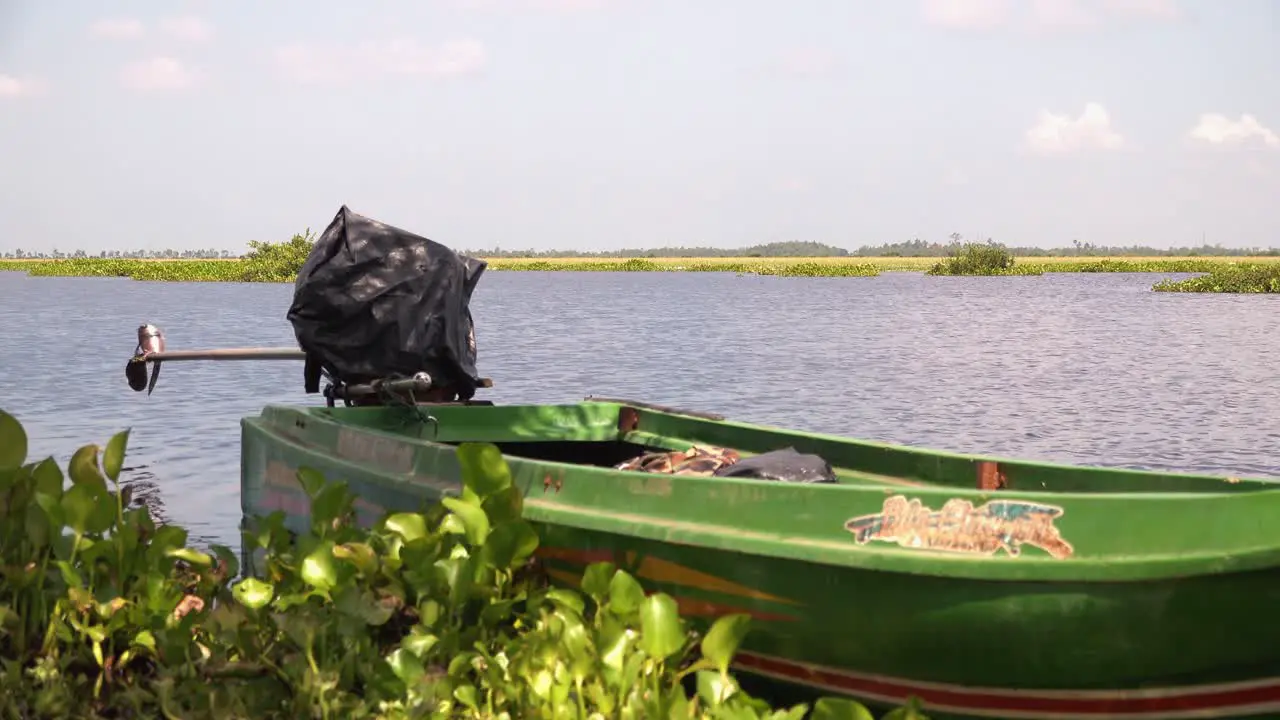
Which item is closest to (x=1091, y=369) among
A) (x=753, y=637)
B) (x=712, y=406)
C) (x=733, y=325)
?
(x=712, y=406)

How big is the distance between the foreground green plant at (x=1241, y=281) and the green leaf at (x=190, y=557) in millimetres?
58992

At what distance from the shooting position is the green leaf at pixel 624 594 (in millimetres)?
5219

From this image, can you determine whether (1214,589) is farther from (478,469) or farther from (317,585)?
(317,585)

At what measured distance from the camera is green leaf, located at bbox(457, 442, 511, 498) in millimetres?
5859

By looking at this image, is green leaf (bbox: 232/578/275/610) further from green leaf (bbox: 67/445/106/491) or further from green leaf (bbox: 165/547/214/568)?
green leaf (bbox: 67/445/106/491)

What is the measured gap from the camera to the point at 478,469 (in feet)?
19.3

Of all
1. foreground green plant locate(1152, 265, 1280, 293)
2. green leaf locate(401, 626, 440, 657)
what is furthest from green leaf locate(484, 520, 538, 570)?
foreground green plant locate(1152, 265, 1280, 293)

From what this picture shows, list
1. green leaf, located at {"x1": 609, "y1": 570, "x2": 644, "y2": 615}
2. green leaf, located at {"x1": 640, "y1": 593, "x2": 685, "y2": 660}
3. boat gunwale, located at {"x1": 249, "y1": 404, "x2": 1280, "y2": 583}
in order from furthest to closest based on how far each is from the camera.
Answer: green leaf, located at {"x1": 609, "y1": 570, "x2": 644, "y2": 615}
green leaf, located at {"x1": 640, "y1": 593, "x2": 685, "y2": 660}
boat gunwale, located at {"x1": 249, "y1": 404, "x2": 1280, "y2": 583}

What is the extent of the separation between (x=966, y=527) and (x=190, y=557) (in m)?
3.28

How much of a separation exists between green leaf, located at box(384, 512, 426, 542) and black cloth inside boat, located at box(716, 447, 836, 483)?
4.77 ft

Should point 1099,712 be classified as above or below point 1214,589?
below

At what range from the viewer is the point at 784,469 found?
662cm

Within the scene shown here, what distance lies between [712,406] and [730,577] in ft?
51.4

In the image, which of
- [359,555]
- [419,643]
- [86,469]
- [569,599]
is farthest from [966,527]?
[86,469]
